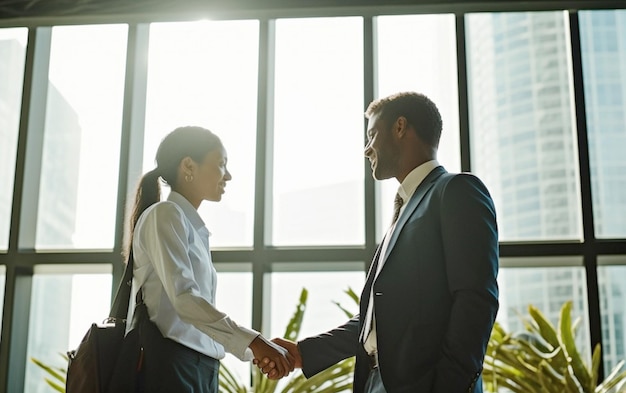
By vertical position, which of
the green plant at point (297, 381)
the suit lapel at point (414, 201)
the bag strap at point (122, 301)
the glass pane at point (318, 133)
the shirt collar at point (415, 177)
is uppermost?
the glass pane at point (318, 133)

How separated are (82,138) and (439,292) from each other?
3868mm

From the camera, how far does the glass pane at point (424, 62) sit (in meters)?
5.20

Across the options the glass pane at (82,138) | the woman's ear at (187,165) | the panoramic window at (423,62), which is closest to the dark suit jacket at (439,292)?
the woman's ear at (187,165)

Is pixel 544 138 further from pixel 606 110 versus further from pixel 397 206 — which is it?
pixel 397 206

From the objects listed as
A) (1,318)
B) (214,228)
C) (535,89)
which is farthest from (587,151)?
(1,318)

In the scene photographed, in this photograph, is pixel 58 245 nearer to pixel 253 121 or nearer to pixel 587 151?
pixel 253 121

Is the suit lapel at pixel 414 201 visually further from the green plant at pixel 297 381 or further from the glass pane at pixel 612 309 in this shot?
the glass pane at pixel 612 309

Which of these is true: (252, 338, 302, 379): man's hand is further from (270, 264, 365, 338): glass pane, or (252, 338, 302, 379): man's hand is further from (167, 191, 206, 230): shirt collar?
(270, 264, 365, 338): glass pane

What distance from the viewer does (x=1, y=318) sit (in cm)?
503

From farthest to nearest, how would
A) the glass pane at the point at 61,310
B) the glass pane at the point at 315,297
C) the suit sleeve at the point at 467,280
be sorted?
1. the glass pane at the point at 61,310
2. the glass pane at the point at 315,297
3. the suit sleeve at the point at 467,280

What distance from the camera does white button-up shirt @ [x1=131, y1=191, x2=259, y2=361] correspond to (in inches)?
93.2

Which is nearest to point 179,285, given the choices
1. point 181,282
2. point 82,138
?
point 181,282

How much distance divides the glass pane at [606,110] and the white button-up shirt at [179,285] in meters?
3.13

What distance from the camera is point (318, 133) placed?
5.31 metres
